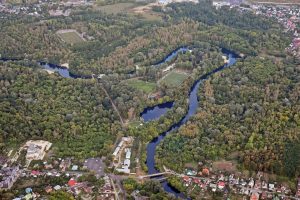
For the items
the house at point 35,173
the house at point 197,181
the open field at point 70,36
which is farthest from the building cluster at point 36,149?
the open field at point 70,36

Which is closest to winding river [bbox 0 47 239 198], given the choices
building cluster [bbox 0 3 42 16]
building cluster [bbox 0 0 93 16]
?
building cluster [bbox 0 3 42 16]

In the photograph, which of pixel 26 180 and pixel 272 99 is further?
pixel 272 99

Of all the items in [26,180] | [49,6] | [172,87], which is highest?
[49,6]

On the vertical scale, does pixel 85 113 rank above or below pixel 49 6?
below

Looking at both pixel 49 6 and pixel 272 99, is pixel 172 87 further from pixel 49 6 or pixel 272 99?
pixel 49 6

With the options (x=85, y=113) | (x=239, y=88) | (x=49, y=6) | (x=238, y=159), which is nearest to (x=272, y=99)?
(x=239, y=88)

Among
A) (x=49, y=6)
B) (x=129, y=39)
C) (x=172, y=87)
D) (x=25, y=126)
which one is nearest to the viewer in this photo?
(x=25, y=126)

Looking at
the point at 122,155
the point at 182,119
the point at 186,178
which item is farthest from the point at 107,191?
the point at 182,119
